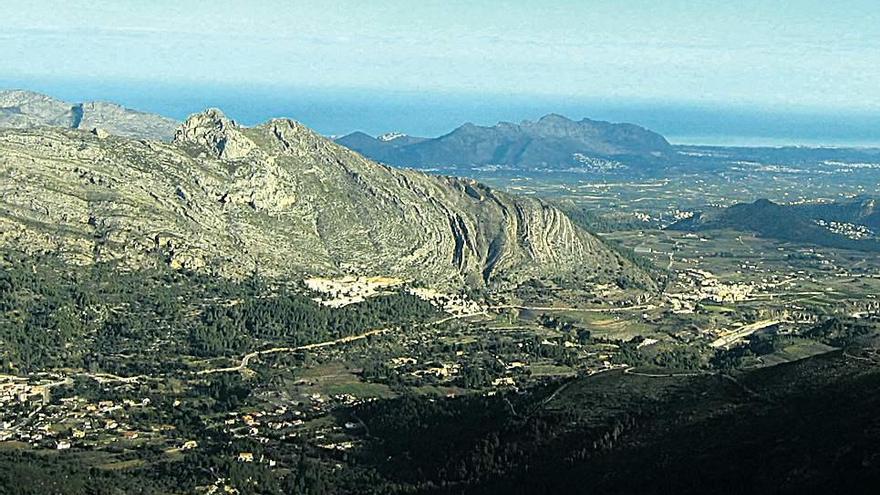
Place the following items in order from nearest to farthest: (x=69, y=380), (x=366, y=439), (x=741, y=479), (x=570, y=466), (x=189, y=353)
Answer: (x=741, y=479) → (x=570, y=466) → (x=366, y=439) → (x=69, y=380) → (x=189, y=353)

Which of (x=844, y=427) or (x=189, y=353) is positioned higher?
(x=844, y=427)

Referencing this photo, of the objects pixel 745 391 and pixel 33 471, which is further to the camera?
pixel 745 391

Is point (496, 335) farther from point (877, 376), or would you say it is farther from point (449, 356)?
point (877, 376)

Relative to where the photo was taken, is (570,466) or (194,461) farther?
(194,461)

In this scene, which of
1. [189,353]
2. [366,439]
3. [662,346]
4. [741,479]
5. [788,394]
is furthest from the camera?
[662,346]

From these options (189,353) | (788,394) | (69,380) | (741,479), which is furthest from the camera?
(189,353)

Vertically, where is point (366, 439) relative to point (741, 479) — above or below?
below

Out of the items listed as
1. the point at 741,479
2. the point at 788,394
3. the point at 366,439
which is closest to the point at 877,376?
the point at 788,394

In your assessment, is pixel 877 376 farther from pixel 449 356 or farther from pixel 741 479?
pixel 449 356

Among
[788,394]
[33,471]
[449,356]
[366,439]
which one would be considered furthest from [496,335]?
[33,471]

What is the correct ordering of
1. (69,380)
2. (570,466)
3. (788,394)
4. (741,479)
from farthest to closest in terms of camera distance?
(69,380) < (788,394) < (570,466) < (741,479)
